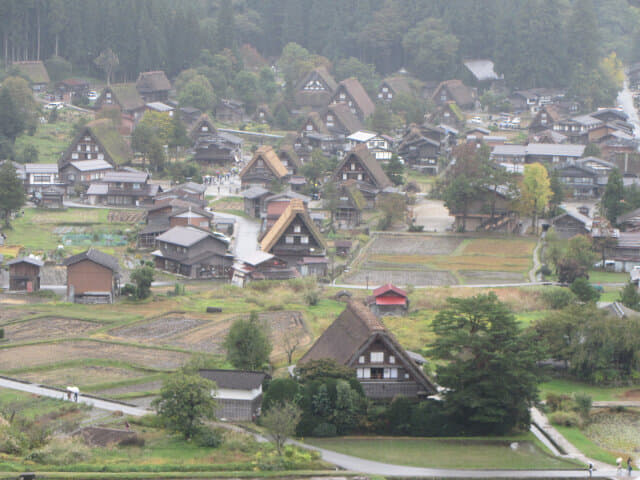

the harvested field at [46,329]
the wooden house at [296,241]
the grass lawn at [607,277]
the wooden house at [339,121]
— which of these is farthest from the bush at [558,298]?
the wooden house at [339,121]

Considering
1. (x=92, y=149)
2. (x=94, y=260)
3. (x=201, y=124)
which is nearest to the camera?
(x=94, y=260)

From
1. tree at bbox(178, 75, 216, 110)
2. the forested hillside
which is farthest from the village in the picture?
the forested hillside

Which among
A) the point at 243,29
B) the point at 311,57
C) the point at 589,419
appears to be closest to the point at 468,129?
the point at 311,57

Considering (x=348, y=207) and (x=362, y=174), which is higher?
(x=362, y=174)

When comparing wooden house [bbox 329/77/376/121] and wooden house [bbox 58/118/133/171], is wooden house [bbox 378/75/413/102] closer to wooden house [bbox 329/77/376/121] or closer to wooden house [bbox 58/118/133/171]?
wooden house [bbox 329/77/376/121]

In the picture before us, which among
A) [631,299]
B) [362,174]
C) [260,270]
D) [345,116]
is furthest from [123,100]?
[631,299]

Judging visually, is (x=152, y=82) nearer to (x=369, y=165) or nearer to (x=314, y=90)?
(x=314, y=90)
